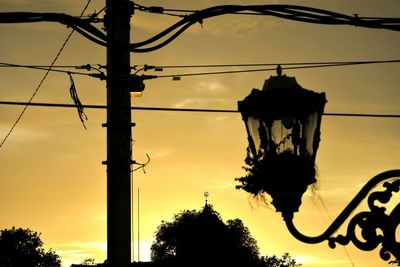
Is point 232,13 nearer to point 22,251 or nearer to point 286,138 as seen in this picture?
point 286,138

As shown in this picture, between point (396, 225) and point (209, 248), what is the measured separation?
104 metres

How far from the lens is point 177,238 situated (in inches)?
4587

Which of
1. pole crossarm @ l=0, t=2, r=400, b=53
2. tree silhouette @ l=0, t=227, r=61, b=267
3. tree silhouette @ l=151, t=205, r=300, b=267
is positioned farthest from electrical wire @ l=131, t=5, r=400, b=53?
tree silhouette @ l=0, t=227, r=61, b=267

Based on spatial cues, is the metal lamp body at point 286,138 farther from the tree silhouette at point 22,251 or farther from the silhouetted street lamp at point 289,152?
the tree silhouette at point 22,251

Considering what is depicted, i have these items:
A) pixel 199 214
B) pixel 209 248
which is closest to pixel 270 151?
pixel 209 248

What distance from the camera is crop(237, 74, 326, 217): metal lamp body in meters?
7.33

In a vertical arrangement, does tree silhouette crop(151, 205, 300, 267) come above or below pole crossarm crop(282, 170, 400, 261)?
above

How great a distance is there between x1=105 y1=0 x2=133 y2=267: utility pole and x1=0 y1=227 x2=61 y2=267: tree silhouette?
11290 cm

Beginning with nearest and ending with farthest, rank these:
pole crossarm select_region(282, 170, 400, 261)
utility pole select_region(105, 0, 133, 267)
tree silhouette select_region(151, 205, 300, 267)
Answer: pole crossarm select_region(282, 170, 400, 261) < utility pole select_region(105, 0, 133, 267) < tree silhouette select_region(151, 205, 300, 267)

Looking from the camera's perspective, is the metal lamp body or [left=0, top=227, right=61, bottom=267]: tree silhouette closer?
the metal lamp body

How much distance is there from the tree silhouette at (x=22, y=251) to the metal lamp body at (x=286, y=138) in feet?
383

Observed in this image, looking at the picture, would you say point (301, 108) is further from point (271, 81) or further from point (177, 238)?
point (177, 238)

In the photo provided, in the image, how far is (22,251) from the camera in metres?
121

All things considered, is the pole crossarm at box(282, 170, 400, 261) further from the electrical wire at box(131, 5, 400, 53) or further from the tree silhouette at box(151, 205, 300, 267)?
the tree silhouette at box(151, 205, 300, 267)
